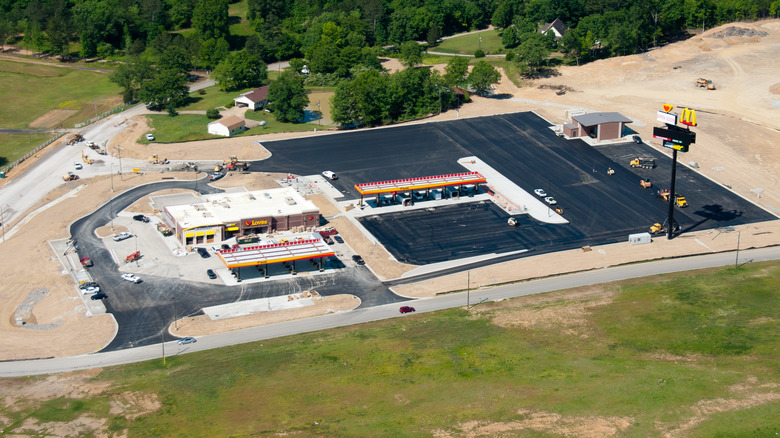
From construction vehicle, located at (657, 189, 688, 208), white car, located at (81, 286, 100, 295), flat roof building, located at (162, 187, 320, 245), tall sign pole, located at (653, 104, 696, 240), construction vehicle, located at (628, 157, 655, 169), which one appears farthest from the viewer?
construction vehicle, located at (628, 157, 655, 169)

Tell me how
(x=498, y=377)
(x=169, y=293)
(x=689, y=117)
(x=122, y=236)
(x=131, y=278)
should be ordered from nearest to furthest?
(x=498, y=377), (x=169, y=293), (x=131, y=278), (x=689, y=117), (x=122, y=236)

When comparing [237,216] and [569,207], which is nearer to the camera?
[237,216]

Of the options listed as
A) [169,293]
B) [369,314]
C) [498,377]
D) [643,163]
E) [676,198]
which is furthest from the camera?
[643,163]

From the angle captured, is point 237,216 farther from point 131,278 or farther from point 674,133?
point 674,133

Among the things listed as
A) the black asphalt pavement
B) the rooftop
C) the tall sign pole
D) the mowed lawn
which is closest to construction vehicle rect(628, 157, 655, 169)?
the tall sign pole

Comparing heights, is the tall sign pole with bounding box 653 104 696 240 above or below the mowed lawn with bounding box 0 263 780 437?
above

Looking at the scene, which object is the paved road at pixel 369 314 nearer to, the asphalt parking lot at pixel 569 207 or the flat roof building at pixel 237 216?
the asphalt parking lot at pixel 569 207

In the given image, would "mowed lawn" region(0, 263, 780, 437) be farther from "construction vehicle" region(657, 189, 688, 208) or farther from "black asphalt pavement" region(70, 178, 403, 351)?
"construction vehicle" region(657, 189, 688, 208)

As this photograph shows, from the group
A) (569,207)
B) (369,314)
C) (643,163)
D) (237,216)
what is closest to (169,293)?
(237,216)
